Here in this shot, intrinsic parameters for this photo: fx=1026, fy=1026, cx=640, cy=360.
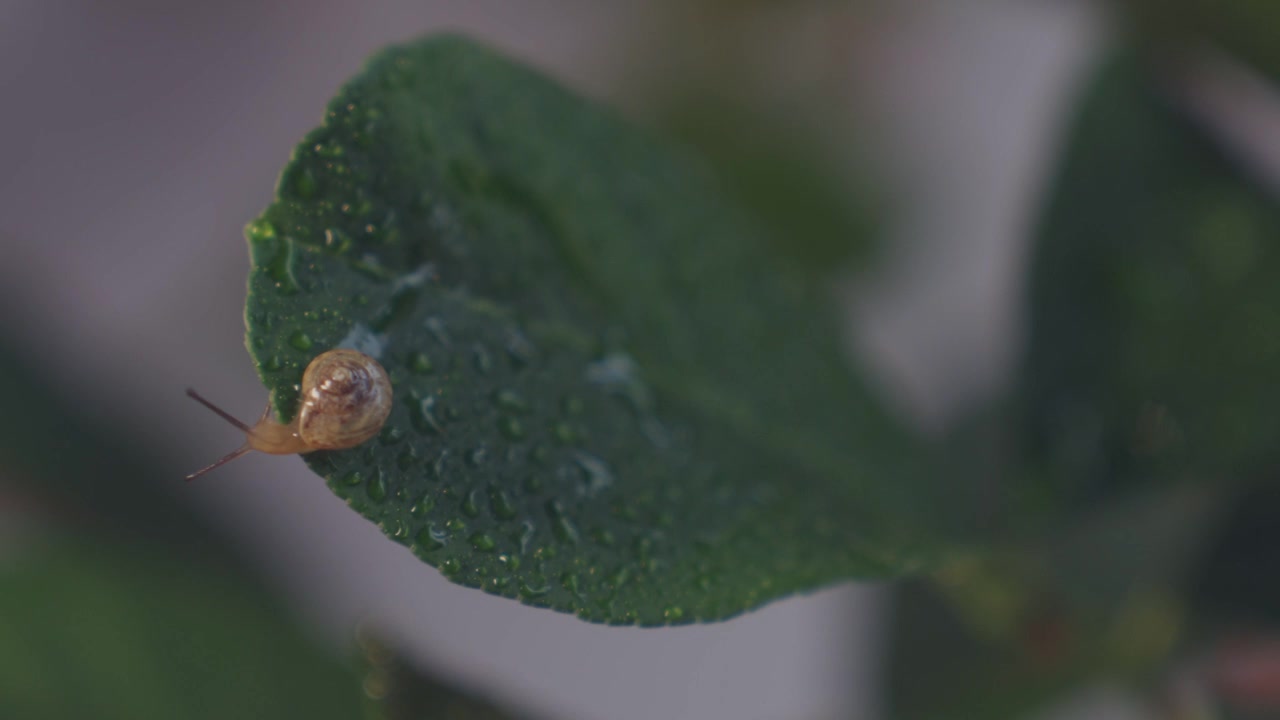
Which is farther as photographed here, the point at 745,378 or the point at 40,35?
the point at 40,35

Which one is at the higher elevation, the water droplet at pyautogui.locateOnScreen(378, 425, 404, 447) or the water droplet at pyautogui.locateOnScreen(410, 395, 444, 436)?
the water droplet at pyautogui.locateOnScreen(378, 425, 404, 447)

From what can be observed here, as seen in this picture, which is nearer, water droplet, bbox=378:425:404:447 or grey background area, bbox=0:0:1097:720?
water droplet, bbox=378:425:404:447

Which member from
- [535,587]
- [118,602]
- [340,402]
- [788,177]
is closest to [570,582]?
[535,587]

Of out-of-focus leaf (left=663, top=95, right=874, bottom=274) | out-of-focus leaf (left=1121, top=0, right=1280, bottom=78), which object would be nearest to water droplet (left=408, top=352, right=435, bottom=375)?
out-of-focus leaf (left=1121, top=0, right=1280, bottom=78)

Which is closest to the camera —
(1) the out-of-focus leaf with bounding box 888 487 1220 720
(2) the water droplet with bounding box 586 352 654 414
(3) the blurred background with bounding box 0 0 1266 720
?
(2) the water droplet with bounding box 586 352 654 414

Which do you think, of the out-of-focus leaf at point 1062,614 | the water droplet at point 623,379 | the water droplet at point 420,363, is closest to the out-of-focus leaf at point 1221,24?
the out-of-focus leaf at point 1062,614

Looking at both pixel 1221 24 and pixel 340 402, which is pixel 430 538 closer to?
pixel 340 402

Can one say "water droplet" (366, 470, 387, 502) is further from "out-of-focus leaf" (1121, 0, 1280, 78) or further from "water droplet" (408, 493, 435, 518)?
"out-of-focus leaf" (1121, 0, 1280, 78)

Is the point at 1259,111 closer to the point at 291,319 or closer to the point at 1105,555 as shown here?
the point at 1105,555

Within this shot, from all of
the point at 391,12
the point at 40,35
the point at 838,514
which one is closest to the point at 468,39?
the point at 838,514
